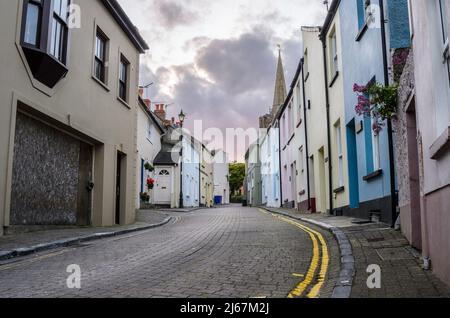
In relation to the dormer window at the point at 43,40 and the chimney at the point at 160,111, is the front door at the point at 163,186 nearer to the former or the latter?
the chimney at the point at 160,111

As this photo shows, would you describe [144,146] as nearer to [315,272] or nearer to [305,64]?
[305,64]

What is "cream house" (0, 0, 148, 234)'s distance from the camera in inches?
360

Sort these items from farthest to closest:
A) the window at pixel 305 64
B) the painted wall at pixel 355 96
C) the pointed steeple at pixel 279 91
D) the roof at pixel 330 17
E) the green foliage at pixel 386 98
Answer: the pointed steeple at pixel 279 91, the window at pixel 305 64, the roof at pixel 330 17, the painted wall at pixel 355 96, the green foliage at pixel 386 98

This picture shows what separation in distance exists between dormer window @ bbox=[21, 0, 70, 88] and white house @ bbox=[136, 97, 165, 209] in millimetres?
15561

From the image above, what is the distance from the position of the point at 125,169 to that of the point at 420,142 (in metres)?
11.8

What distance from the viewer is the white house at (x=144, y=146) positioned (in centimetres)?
2689

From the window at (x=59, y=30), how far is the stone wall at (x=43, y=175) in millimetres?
1794

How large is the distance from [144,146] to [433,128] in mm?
25181

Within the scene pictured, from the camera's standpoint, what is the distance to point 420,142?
6.03 metres

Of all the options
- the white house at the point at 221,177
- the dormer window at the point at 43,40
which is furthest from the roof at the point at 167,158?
the white house at the point at 221,177

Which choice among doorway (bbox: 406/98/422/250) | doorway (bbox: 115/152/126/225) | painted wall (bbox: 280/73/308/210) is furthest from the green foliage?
painted wall (bbox: 280/73/308/210)

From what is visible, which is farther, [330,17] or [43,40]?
[330,17]

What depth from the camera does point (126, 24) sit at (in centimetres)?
1575

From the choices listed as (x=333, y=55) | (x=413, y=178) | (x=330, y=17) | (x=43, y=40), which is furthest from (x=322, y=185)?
(x=43, y=40)
